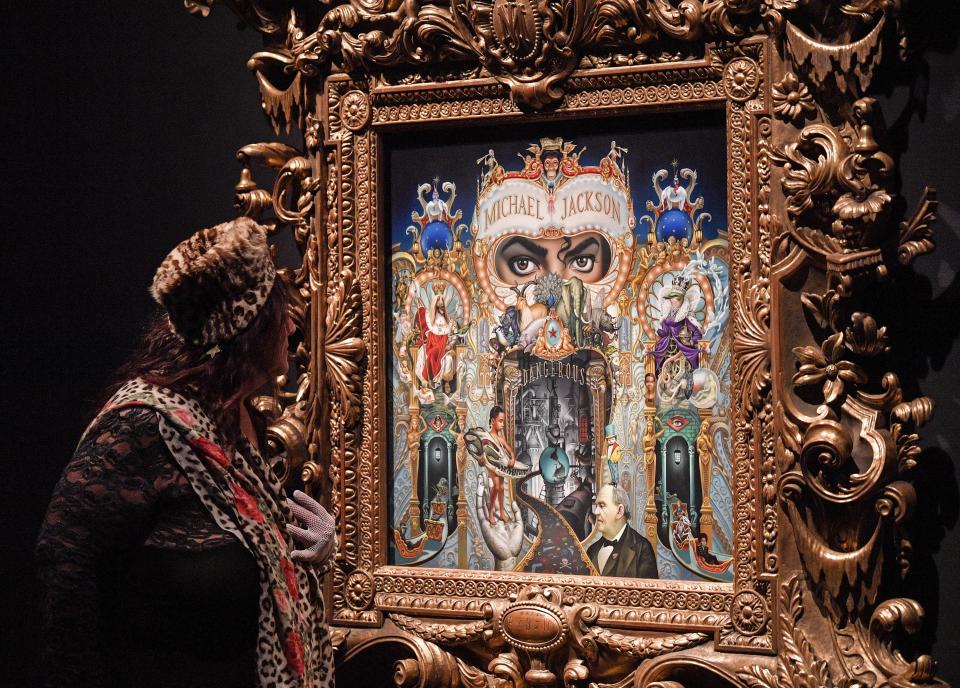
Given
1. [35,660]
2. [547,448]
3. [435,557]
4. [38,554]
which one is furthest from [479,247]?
[35,660]

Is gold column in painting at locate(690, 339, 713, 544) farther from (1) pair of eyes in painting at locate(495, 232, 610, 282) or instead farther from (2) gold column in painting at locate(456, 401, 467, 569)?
(2) gold column in painting at locate(456, 401, 467, 569)

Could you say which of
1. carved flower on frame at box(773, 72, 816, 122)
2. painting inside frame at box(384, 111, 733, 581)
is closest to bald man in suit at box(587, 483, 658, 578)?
painting inside frame at box(384, 111, 733, 581)

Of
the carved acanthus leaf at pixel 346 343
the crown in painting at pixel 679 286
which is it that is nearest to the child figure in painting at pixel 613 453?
the crown in painting at pixel 679 286

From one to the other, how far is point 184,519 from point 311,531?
A: 0.43 metres

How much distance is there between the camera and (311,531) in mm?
2195

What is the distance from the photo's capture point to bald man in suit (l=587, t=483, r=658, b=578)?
235 centimetres

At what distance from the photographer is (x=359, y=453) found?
8.27ft

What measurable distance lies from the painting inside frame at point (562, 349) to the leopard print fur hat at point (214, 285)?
2.21 feet

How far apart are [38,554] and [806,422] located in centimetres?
126

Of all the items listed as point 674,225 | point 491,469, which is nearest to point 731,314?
point 674,225

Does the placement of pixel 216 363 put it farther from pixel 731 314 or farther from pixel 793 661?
pixel 793 661

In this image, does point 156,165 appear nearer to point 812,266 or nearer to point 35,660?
point 35,660

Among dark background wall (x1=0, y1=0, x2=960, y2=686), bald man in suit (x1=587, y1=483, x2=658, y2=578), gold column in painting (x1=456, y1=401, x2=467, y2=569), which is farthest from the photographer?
dark background wall (x1=0, y1=0, x2=960, y2=686)

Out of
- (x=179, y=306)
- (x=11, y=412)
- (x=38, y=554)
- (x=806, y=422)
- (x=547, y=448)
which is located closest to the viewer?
(x=38, y=554)
